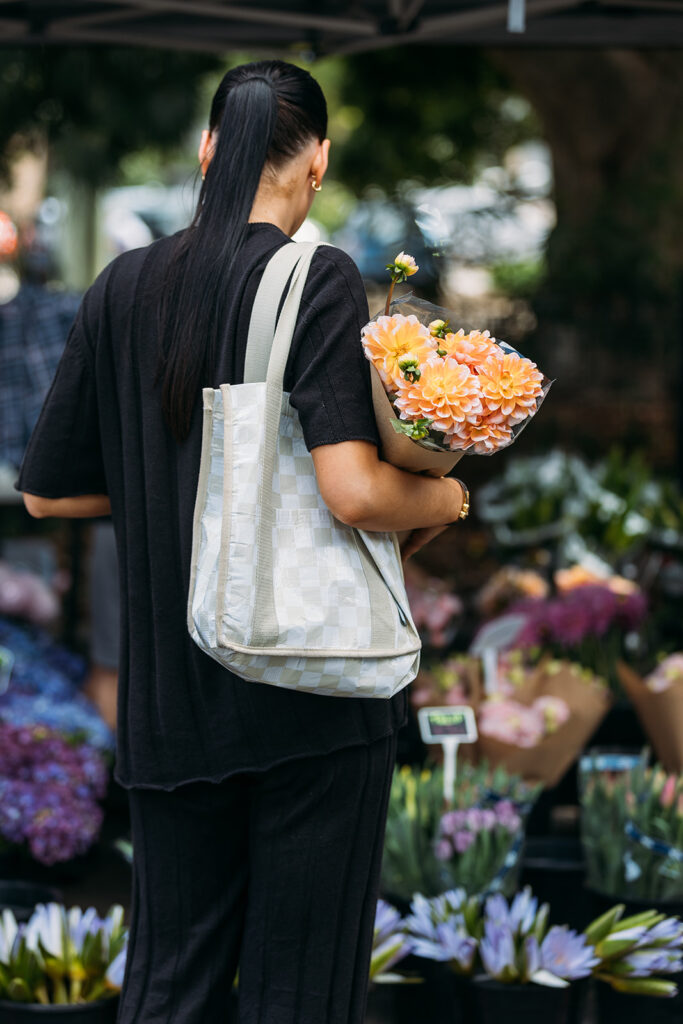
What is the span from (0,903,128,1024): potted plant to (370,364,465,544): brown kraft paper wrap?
110 centimetres

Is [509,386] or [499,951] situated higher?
[509,386]

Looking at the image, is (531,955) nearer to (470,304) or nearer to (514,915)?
(514,915)

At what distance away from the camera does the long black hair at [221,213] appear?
5.26 feet

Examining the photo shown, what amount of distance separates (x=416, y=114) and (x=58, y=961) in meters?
8.49

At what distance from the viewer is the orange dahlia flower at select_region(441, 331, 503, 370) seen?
1497 millimetres

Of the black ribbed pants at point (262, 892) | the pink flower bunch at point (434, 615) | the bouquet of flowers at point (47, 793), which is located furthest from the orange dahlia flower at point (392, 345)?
the pink flower bunch at point (434, 615)

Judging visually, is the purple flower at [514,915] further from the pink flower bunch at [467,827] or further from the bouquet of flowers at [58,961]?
the bouquet of flowers at [58,961]

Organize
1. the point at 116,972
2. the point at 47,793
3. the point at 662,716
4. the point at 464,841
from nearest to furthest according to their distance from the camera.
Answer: the point at 116,972
the point at 464,841
the point at 662,716
the point at 47,793

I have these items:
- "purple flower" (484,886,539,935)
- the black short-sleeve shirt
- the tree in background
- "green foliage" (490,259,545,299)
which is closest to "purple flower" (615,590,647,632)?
"purple flower" (484,886,539,935)

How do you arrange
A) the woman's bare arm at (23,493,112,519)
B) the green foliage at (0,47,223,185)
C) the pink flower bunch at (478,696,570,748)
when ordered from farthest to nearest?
the green foliage at (0,47,223,185) < the pink flower bunch at (478,696,570,748) < the woman's bare arm at (23,493,112,519)

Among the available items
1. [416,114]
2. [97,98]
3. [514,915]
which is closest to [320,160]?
[514,915]

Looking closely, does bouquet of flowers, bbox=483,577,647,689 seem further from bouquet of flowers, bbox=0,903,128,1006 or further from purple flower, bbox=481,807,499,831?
bouquet of flowers, bbox=0,903,128,1006

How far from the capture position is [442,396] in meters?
1.45

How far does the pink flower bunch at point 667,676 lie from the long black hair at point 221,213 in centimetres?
175
